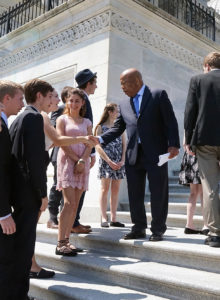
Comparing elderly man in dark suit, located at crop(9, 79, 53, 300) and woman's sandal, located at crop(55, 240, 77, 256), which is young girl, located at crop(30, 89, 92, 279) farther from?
elderly man in dark suit, located at crop(9, 79, 53, 300)

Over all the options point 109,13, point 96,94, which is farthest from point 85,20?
point 96,94

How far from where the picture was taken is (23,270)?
104 inches

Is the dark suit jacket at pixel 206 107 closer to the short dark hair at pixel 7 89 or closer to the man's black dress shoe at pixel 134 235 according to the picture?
the man's black dress shoe at pixel 134 235

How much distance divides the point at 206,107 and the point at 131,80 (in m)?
0.94

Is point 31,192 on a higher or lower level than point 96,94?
lower

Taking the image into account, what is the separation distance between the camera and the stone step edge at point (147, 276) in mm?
2631

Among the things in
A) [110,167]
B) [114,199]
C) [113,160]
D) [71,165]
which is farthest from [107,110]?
[71,165]

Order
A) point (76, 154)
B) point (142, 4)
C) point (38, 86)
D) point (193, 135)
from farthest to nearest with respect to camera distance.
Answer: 1. point (142, 4)
2. point (76, 154)
3. point (193, 135)
4. point (38, 86)

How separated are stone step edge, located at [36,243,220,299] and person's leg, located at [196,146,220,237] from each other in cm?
51

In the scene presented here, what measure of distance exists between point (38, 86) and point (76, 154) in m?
1.01

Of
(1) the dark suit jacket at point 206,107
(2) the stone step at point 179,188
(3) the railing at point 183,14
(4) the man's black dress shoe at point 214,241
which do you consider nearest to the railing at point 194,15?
(3) the railing at point 183,14

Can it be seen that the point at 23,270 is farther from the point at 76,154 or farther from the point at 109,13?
the point at 109,13

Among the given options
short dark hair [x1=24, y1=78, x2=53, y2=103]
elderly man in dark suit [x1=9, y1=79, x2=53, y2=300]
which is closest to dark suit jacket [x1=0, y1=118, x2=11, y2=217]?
elderly man in dark suit [x1=9, y1=79, x2=53, y2=300]

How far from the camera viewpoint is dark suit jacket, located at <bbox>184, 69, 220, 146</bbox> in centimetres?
337
